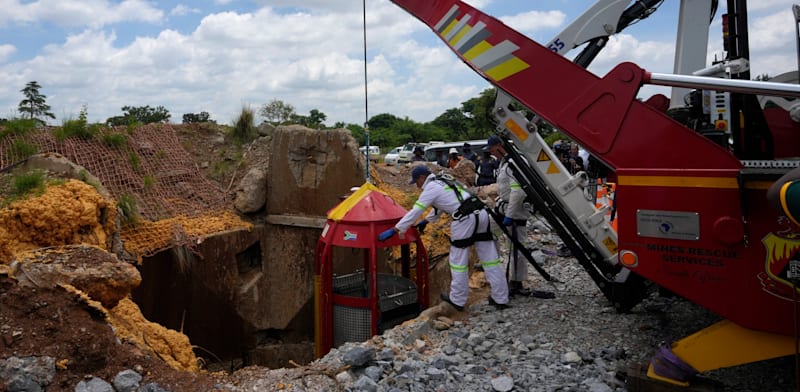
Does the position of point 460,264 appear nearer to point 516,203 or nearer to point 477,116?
point 516,203

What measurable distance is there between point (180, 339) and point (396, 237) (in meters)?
2.20

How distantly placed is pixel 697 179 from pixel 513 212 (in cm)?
285

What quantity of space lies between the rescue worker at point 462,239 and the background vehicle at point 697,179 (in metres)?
1.50

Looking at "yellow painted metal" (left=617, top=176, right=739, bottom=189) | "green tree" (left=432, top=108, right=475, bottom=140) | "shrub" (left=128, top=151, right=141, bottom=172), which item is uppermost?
"green tree" (left=432, top=108, right=475, bottom=140)

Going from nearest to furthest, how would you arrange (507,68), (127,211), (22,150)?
(507,68), (127,211), (22,150)

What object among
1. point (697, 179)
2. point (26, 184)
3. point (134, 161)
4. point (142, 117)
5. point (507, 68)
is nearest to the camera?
point (697, 179)

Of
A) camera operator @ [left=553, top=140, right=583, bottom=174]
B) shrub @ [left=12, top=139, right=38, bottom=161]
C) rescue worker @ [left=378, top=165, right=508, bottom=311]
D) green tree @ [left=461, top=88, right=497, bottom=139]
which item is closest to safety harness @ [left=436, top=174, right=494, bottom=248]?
rescue worker @ [left=378, top=165, right=508, bottom=311]

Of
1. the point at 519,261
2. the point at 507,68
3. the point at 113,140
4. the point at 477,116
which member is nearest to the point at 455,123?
the point at 477,116

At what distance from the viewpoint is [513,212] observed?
19.5 ft

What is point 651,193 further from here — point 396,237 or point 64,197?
point 64,197

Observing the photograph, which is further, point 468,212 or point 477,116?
point 477,116

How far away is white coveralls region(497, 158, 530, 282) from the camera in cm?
589

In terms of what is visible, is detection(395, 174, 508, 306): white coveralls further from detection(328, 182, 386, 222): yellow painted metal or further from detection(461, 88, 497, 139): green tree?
detection(461, 88, 497, 139): green tree

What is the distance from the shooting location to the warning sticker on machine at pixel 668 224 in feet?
10.4
